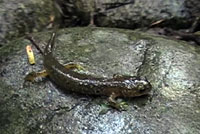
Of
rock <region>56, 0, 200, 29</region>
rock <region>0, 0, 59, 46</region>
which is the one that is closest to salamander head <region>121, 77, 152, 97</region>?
rock <region>56, 0, 200, 29</region>

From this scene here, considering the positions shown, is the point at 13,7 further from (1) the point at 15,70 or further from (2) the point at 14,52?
(1) the point at 15,70

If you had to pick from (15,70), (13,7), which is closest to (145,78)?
(15,70)

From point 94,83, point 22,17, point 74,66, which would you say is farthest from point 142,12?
point 94,83

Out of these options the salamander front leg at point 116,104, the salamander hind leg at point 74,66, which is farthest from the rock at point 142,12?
the salamander front leg at point 116,104

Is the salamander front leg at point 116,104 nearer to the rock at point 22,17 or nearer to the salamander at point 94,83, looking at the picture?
the salamander at point 94,83

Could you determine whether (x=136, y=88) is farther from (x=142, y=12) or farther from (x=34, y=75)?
(x=142, y=12)

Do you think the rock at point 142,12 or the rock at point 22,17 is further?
the rock at point 142,12
